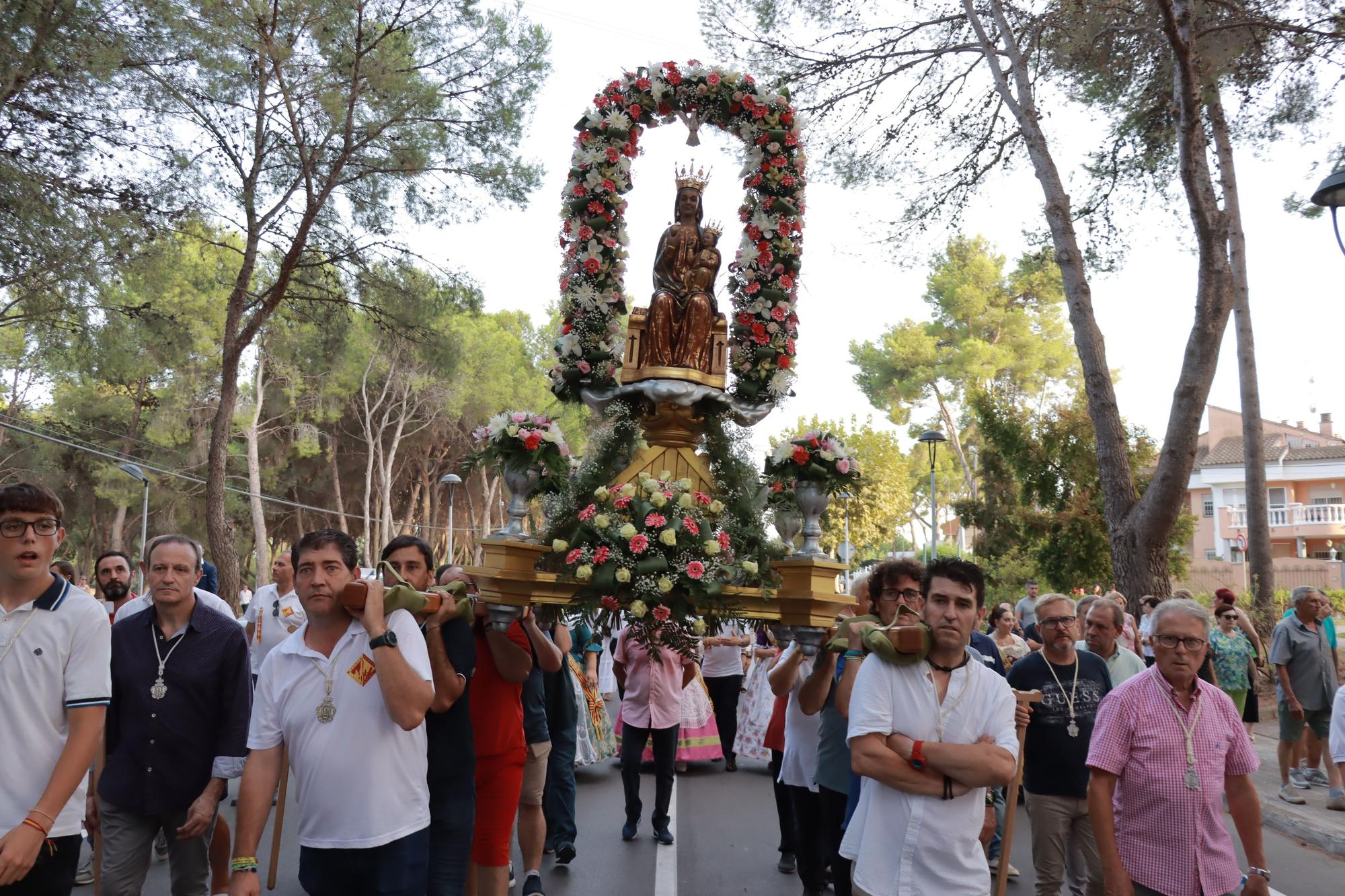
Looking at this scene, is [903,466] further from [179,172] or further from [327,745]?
[327,745]

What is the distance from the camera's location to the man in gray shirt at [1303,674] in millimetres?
8891

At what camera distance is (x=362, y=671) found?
3.51 m

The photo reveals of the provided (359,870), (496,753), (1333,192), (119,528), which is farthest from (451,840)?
(119,528)

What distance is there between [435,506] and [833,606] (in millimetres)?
39117

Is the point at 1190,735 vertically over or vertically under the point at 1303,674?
over

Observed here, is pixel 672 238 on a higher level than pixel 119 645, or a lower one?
higher

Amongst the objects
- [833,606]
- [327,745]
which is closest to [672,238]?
[833,606]

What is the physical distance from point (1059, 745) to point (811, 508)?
177cm

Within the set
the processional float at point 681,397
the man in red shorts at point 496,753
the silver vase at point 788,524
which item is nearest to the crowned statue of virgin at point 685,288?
the processional float at point 681,397

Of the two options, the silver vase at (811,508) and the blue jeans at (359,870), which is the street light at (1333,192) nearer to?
the silver vase at (811,508)

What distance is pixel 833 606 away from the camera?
5.48 meters

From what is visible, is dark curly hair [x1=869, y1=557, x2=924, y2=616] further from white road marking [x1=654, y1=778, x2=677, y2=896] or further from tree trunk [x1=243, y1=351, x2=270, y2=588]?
tree trunk [x1=243, y1=351, x2=270, y2=588]

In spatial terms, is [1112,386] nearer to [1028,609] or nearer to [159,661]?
[1028,609]

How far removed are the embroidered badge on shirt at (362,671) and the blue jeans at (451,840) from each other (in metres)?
0.89
